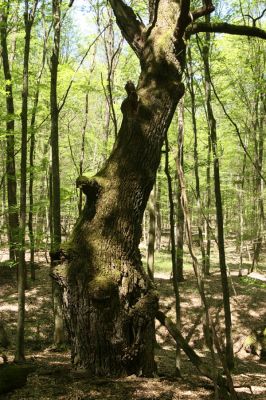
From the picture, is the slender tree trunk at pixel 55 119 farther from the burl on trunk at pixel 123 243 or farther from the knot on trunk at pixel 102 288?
the knot on trunk at pixel 102 288

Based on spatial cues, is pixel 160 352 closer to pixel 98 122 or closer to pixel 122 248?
pixel 122 248

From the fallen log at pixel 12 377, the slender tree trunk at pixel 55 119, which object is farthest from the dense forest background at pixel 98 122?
the fallen log at pixel 12 377

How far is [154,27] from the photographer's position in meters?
4.36

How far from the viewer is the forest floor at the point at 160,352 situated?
3.86 metres

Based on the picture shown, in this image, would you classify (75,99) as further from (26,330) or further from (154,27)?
(154,27)

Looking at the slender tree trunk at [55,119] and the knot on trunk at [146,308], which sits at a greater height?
the slender tree trunk at [55,119]

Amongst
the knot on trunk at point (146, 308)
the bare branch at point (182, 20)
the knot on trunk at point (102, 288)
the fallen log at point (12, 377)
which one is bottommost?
the fallen log at point (12, 377)

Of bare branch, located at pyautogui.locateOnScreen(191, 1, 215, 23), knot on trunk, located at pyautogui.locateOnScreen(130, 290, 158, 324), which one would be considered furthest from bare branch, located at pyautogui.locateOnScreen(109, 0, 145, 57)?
knot on trunk, located at pyautogui.locateOnScreen(130, 290, 158, 324)

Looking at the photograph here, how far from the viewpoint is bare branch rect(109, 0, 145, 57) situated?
4.44 m

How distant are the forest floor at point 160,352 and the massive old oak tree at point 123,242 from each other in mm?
281

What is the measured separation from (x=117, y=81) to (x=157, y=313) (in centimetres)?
1665

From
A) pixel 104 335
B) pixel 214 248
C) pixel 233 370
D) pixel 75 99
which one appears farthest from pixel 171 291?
pixel 214 248

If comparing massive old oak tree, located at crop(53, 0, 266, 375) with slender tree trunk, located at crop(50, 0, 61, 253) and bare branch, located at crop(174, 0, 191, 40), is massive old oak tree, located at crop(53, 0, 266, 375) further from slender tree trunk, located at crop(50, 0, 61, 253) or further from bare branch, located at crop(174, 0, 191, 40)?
slender tree trunk, located at crop(50, 0, 61, 253)

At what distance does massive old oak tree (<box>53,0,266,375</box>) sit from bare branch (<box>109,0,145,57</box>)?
0.22m
